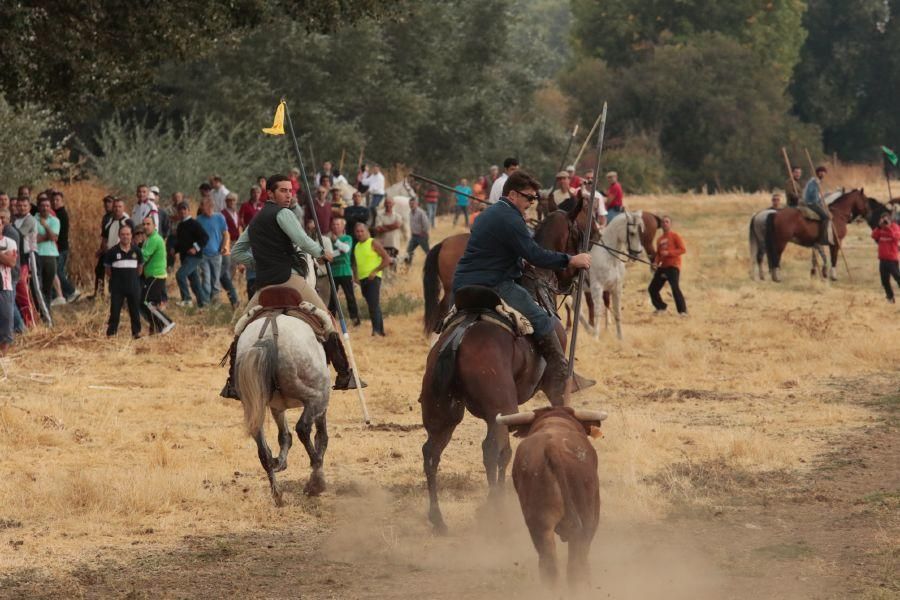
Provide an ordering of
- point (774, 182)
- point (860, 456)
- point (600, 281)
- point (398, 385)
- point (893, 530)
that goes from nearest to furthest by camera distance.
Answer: point (893, 530) → point (860, 456) → point (398, 385) → point (600, 281) → point (774, 182)

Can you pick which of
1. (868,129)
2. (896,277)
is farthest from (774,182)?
(896,277)

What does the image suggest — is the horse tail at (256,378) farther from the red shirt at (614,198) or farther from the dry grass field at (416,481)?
the red shirt at (614,198)

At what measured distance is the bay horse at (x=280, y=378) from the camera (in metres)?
10.9

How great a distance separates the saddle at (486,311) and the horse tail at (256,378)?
163cm

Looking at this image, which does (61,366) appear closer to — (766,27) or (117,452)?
(117,452)

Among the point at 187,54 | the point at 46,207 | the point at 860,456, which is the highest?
the point at 187,54

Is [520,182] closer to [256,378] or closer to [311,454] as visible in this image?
[256,378]

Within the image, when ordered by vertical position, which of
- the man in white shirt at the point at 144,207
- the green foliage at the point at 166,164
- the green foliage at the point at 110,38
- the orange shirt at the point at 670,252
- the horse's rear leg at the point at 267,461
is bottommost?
the horse's rear leg at the point at 267,461

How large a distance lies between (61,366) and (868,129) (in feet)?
228

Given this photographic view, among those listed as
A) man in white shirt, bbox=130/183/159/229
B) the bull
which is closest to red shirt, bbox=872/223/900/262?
man in white shirt, bbox=130/183/159/229

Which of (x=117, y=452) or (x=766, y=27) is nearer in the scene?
(x=117, y=452)

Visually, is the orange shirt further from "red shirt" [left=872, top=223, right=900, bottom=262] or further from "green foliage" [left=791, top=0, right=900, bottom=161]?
"green foliage" [left=791, top=0, right=900, bottom=161]

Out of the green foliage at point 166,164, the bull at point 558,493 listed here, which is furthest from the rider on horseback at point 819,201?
the bull at point 558,493

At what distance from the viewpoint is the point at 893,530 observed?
1006 centimetres
